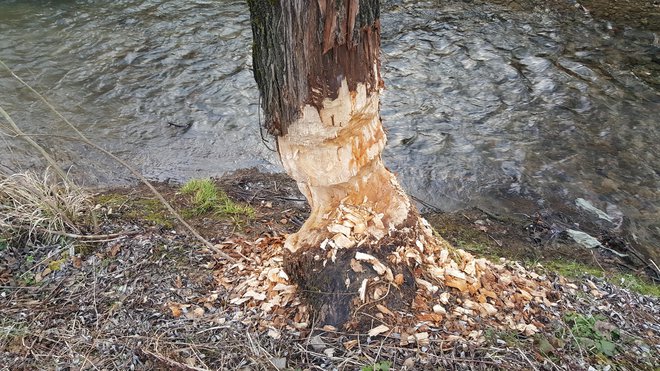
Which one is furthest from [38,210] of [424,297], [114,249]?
[424,297]

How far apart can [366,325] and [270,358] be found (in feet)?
1.38

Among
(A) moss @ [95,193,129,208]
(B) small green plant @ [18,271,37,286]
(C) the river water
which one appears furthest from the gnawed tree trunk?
(C) the river water

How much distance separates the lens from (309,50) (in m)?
2.15

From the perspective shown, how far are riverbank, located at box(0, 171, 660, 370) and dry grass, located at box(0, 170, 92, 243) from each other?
0.06 m

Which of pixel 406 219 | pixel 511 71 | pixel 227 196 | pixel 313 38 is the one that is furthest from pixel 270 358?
pixel 511 71

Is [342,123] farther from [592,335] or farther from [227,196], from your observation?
[227,196]

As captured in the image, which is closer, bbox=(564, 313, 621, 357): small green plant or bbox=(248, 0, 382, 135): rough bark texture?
bbox=(248, 0, 382, 135): rough bark texture

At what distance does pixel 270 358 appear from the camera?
2.33m

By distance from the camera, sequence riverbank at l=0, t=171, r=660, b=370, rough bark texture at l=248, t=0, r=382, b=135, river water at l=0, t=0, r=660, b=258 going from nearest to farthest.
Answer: rough bark texture at l=248, t=0, r=382, b=135 < riverbank at l=0, t=171, r=660, b=370 < river water at l=0, t=0, r=660, b=258

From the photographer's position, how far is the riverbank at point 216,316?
7.62ft

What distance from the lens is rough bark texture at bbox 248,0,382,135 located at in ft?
6.89

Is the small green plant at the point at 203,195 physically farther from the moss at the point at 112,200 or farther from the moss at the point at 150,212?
the moss at the point at 112,200

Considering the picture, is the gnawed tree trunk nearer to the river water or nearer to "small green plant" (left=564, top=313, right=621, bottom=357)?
"small green plant" (left=564, top=313, right=621, bottom=357)

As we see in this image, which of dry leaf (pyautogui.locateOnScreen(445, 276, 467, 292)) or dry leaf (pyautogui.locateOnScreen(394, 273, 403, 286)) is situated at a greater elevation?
dry leaf (pyautogui.locateOnScreen(394, 273, 403, 286))
